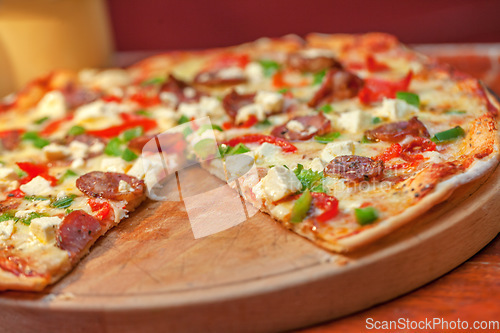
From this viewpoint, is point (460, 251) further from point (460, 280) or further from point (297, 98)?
point (297, 98)

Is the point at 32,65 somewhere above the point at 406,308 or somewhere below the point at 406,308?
above

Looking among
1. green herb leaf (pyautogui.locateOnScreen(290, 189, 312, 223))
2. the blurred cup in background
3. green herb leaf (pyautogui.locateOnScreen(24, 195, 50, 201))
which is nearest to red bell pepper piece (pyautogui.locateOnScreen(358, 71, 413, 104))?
green herb leaf (pyautogui.locateOnScreen(290, 189, 312, 223))

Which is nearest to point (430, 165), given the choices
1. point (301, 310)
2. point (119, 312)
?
point (301, 310)

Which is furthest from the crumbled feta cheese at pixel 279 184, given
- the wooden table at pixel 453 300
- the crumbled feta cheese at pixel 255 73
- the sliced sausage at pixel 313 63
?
the crumbled feta cheese at pixel 255 73

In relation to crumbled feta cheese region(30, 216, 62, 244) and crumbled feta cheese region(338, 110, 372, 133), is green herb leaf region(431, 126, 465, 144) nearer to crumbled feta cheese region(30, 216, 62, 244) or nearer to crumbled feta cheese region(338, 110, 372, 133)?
crumbled feta cheese region(338, 110, 372, 133)

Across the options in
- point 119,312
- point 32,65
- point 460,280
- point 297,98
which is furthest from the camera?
point 32,65

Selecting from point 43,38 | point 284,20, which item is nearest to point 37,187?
point 43,38
